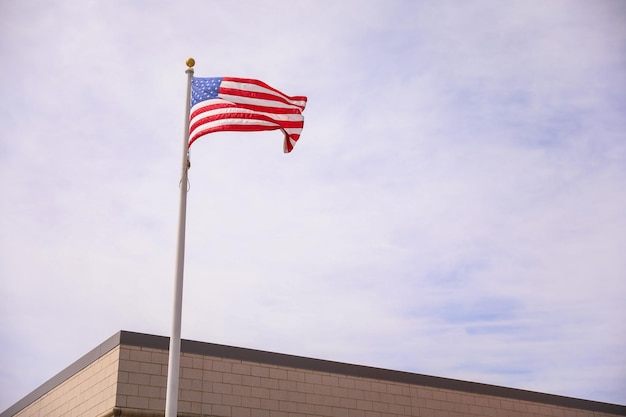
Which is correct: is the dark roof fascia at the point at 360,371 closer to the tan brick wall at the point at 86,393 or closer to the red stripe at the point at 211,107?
the tan brick wall at the point at 86,393

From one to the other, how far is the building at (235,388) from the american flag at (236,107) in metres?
6.50

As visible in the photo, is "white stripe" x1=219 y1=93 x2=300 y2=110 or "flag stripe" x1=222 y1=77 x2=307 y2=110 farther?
"flag stripe" x1=222 y1=77 x2=307 y2=110

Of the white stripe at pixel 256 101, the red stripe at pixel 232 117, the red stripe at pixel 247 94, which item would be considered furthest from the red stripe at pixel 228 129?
the red stripe at pixel 247 94

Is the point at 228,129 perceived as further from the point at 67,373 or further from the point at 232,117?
the point at 67,373

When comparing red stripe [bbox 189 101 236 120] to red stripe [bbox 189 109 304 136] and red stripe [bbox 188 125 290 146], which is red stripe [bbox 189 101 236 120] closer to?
red stripe [bbox 189 109 304 136]

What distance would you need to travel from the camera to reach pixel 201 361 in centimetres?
2147

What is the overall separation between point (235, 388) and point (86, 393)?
150 inches

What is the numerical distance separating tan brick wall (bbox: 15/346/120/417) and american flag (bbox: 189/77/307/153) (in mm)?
6708

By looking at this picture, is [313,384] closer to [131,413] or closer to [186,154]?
[131,413]

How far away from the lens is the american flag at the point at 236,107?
16922 mm

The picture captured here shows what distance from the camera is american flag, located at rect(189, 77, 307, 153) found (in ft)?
55.5

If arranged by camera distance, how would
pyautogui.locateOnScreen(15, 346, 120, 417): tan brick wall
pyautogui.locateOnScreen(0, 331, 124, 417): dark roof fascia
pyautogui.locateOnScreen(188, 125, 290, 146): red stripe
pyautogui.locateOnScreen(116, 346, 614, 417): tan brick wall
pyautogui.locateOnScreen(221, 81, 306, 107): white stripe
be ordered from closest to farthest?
pyautogui.locateOnScreen(188, 125, 290, 146): red stripe
pyautogui.locateOnScreen(221, 81, 306, 107): white stripe
pyautogui.locateOnScreen(15, 346, 120, 417): tan brick wall
pyautogui.locateOnScreen(116, 346, 614, 417): tan brick wall
pyautogui.locateOnScreen(0, 331, 124, 417): dark roof fascia

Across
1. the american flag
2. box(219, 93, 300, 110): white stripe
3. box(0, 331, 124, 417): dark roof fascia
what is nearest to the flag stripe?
the american flag

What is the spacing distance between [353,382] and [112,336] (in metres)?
7.40
